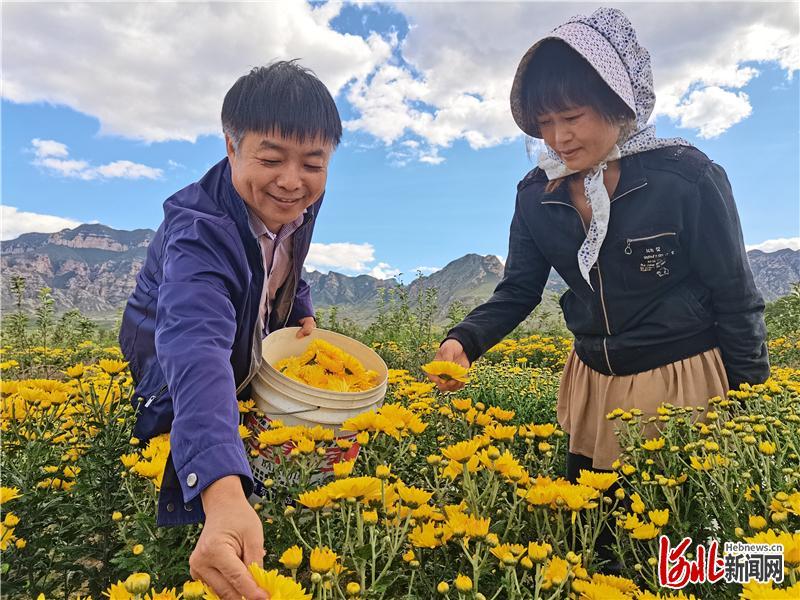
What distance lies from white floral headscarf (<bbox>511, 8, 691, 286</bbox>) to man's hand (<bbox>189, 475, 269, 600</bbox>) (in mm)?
1514

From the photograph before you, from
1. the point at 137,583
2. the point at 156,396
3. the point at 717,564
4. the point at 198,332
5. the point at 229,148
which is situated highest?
the point at 229,148

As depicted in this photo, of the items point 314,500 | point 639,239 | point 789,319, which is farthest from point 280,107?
point 789,319

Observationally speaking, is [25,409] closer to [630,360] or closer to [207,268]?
[207,268]

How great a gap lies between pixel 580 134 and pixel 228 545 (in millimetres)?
1671

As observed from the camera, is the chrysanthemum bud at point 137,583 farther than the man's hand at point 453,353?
No

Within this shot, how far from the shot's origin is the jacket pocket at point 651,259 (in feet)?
6.31

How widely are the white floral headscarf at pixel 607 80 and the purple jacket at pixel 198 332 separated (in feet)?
3.96

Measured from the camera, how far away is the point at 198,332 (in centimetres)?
134

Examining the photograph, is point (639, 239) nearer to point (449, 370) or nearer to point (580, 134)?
point (580, 134)

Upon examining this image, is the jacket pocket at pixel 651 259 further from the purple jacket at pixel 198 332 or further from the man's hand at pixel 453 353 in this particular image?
the purple jacket at pixel 198 332

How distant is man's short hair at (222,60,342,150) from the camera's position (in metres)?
1.78

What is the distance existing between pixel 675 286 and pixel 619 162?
0.52 m

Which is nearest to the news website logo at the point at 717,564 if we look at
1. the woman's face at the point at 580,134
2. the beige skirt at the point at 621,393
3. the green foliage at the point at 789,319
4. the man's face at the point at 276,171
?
the beige skirt at the point at 621,393

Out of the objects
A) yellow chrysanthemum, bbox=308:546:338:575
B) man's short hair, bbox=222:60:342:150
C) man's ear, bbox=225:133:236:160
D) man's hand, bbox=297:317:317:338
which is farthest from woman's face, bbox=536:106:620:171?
yellow chrysanthemum, bbox=308:546:338:575
